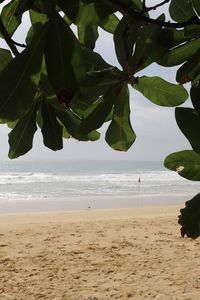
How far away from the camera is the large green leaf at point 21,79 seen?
2.45ft

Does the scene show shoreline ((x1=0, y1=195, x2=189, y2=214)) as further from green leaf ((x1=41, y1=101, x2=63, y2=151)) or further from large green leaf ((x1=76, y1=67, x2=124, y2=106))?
large green leaf ((x1=76, y1=67, x2=124, y2=106))

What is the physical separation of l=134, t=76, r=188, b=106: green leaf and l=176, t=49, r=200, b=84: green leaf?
0.10 feet

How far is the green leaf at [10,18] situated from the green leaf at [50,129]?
0.23 metres

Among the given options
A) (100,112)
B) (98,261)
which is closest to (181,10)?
(100,112)

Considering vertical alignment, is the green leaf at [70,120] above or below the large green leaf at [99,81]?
below

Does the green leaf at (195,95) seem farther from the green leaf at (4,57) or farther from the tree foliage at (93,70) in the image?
the green leaf at (4,57)

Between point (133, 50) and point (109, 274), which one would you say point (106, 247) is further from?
point (133, 50)

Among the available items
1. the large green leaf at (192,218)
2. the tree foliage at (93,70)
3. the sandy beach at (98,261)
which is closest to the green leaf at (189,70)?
the tree foliage at (93,70)

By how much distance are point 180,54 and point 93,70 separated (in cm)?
24

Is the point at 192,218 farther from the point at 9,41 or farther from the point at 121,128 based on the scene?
the point at 9,41

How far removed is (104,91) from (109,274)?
4812mm

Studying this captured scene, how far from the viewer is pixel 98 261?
6125mm

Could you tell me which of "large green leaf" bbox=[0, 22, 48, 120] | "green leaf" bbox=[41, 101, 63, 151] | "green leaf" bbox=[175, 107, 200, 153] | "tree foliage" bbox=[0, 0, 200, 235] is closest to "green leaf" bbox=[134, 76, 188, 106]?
"tree foliage" bbox=[0, 0, 200, 235]

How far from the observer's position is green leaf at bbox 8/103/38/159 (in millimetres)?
1120
